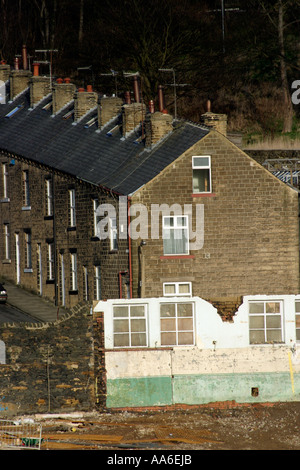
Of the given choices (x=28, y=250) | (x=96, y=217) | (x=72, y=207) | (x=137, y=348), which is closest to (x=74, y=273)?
(x=72, y=207)

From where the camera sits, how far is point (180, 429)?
1312 inches

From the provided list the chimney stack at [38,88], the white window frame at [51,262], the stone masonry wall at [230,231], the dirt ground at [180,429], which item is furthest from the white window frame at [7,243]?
the dirt ground at [180,429]

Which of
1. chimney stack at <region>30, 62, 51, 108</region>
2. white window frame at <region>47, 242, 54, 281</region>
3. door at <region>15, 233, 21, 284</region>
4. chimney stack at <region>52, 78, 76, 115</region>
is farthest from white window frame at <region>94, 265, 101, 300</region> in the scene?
chimney stack at <region>30, 62, 51, 108</region>

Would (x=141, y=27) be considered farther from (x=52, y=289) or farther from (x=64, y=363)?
(x=64, y=363)

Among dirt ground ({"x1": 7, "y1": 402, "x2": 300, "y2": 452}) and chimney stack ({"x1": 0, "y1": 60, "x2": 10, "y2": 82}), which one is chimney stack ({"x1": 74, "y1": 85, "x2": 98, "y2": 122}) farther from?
dirt ground ({"x1": 7, "y1": 402, "x2": 300, "y2": 452})

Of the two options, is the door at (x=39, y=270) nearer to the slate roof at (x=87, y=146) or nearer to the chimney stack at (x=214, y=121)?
the slate roof at (x=87, y=146)

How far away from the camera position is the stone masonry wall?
48.5 metres

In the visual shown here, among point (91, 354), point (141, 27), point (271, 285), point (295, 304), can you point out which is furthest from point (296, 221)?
point (141, 27)

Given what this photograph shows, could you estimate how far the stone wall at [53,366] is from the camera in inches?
1406

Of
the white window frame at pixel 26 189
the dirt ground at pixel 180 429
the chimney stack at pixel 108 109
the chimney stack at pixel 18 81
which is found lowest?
the dirt ground at pixel 180 429

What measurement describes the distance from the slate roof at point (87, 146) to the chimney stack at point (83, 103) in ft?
1.52

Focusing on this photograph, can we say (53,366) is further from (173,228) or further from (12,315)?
(12,315)

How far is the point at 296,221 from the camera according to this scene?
49.6 meters

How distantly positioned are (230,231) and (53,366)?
15320mm
